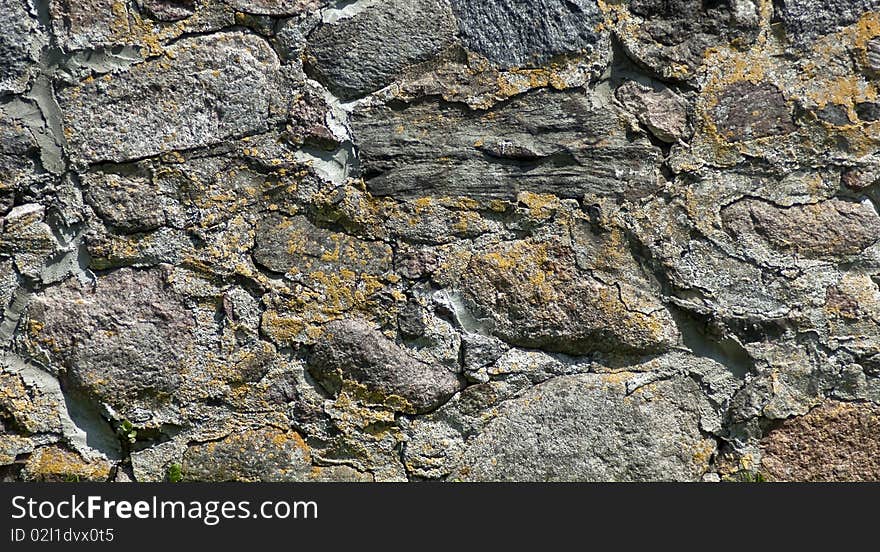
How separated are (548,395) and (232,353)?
599 millimetres

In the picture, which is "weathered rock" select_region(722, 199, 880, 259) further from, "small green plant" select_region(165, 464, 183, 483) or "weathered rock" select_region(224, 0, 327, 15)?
"small green plant" select_region(165, 464, 183, 483)

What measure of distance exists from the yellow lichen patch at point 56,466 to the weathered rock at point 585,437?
685mm

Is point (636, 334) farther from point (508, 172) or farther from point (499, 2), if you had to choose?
point (499, 2)

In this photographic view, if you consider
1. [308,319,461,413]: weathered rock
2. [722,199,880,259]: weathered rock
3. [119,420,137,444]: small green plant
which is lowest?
[119,420,137,444]: small green plant

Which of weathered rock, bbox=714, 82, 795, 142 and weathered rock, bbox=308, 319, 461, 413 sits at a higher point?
weathered rock, bbox=714, 82, 795, 142

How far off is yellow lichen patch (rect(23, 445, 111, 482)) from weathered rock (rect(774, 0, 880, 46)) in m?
1.55

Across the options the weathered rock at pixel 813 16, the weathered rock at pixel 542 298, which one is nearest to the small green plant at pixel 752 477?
the weathered rock at pixel 542 298

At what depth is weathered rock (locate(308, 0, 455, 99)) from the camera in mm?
1684

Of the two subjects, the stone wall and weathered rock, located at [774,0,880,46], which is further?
weathered rock, located at [774,0,880,46]

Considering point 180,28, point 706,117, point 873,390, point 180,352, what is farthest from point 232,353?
point 873,390

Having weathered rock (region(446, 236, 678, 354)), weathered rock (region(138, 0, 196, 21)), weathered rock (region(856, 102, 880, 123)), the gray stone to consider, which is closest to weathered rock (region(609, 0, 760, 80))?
weathered rock (region(856, 102, 880, 123))

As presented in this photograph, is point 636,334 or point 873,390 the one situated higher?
point 636,334

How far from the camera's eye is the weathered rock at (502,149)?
1.70 metres

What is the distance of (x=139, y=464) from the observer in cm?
167
